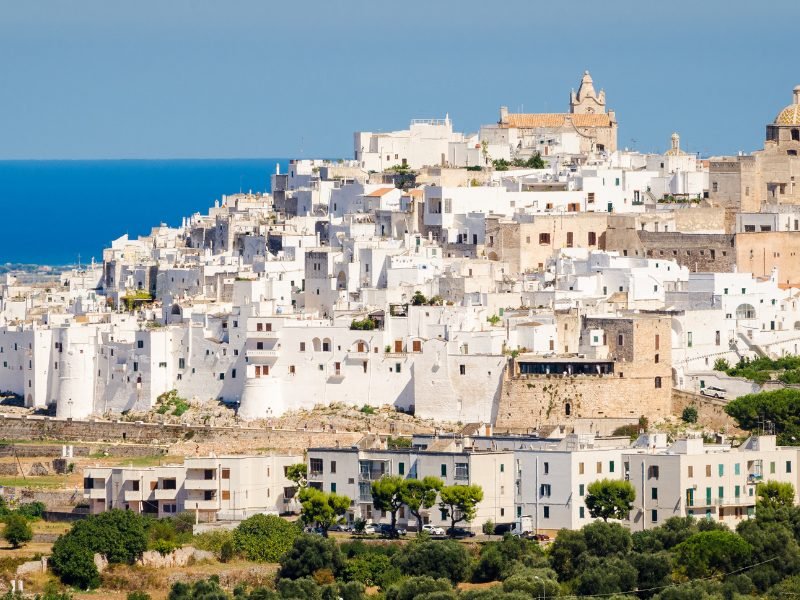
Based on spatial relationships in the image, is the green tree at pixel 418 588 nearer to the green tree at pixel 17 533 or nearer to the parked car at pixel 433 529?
the parked car at pixel 433 529

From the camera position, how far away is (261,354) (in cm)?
7525

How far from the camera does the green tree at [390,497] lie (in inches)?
2559

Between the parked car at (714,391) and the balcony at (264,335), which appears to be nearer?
the parked car at (714,391)

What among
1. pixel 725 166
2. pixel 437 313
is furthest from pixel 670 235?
pixel 437 313

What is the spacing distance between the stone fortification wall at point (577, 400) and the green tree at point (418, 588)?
12.4m

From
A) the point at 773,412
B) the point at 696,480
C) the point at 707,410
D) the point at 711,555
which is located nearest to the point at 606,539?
the point at 711,555

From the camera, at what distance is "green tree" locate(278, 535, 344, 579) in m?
61.8

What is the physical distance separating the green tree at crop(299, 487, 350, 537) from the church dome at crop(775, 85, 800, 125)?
2779cm

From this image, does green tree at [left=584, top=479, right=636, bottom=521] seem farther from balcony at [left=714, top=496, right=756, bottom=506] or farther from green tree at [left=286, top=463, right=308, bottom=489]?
green tree at [left=286, top=463, right=308, bottom=489]

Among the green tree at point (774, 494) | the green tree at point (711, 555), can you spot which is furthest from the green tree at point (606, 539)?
the green tree at point (774, 494)

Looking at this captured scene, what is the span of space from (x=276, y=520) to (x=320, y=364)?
10333mm

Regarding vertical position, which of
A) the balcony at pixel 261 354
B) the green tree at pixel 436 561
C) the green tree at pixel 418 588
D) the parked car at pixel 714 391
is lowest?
the green tree at pixel 418 588

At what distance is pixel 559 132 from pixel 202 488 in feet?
102

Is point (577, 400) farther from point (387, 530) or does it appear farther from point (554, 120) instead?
point (554, 120)
